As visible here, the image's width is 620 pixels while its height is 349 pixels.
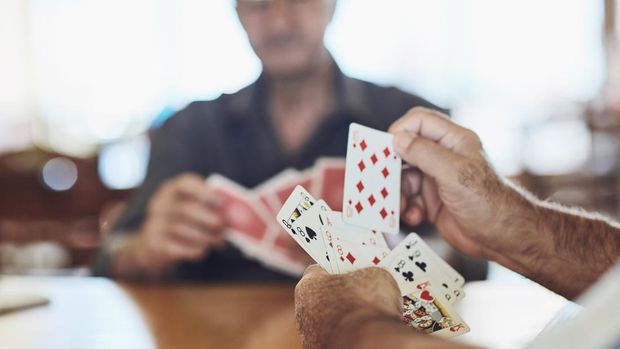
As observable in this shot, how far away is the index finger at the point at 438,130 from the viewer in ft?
3.56

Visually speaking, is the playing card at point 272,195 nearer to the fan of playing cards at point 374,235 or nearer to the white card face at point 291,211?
the fan of playing cards at point 374,235

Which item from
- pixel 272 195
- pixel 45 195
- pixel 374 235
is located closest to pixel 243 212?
pixel 272 195

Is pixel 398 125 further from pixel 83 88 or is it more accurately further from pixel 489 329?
pixel 83 88

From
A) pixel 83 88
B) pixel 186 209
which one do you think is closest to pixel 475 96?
pixel 83 88

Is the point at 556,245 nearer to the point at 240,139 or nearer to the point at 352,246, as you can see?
the point at 352,246

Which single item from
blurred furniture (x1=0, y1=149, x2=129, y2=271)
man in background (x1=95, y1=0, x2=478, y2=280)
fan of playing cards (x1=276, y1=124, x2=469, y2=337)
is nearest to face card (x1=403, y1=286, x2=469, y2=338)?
fan of playing cards (x1=276, y1=124, x2=469, y2=337)

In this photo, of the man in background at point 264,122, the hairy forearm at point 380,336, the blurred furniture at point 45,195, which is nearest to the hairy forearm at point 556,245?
the hairy forearm at point 380,336

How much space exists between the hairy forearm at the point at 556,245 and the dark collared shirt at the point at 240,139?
3.17 feet

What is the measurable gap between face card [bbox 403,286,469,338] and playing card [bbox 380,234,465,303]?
0.02 m

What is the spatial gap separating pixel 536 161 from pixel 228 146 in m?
4.00

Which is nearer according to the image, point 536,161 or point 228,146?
point 228,146

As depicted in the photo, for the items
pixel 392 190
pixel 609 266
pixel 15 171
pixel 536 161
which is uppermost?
pixel 392 190

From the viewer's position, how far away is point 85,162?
14.6 ft

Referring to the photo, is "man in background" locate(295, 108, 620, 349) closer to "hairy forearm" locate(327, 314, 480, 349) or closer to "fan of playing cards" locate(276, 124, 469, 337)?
"fan of playing cards" locate(276, 124, 469, 337)
